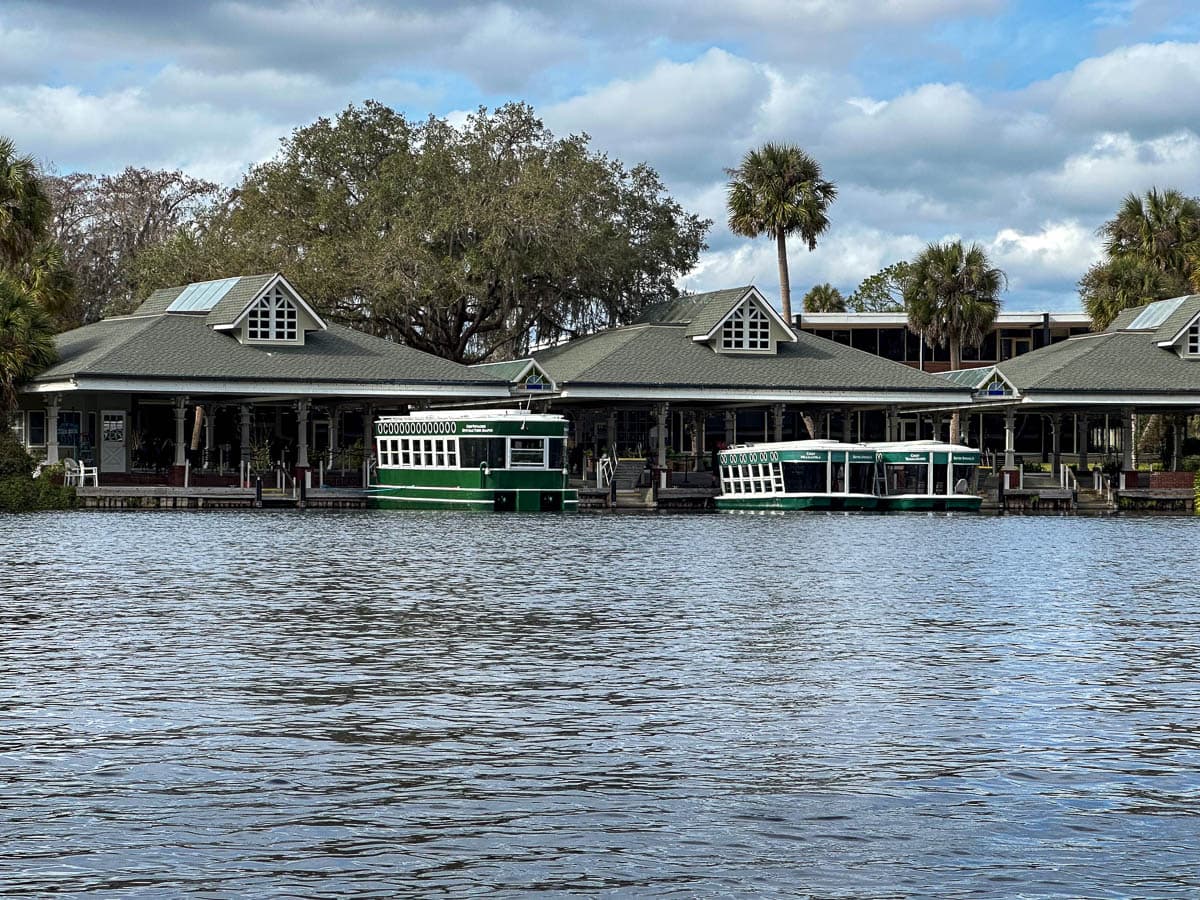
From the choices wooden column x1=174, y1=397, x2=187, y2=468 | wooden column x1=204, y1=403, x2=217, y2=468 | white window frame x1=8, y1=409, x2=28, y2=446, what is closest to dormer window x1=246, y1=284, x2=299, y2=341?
wooden column x1=204, y1=403, x2=217, y2=468

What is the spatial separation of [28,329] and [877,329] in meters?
Result: 49.6

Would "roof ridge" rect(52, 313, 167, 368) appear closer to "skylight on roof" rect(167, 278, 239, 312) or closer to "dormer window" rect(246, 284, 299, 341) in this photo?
"skylight on roof" rect(167, 278, 239, 312)

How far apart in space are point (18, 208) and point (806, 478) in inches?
1206

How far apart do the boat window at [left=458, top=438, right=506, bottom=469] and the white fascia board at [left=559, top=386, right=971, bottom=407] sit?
22.1ft

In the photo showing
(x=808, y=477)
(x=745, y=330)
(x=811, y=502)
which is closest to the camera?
(x=811, y=502)

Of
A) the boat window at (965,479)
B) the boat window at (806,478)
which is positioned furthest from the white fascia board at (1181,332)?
the boat window at (806,478)

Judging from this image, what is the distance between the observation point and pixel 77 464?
214 ft

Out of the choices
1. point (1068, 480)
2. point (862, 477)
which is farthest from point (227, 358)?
point (1068, 480)

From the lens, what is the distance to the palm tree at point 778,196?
89.9 meters

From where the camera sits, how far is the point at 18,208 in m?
69.0

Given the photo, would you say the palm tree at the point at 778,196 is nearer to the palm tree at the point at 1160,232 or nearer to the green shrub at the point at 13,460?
the palm tree at the point at 1160,232

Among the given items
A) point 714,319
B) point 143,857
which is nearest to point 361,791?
point 143,857

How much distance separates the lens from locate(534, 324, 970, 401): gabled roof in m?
71.1

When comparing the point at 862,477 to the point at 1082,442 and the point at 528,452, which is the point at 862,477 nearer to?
the point at 528,452
